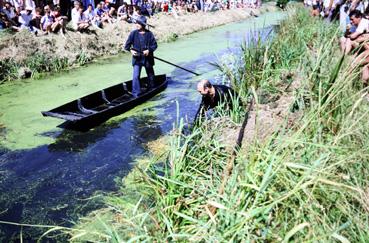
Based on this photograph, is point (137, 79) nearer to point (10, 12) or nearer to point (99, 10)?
point (10, 12)

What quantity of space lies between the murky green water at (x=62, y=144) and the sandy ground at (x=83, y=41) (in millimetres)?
1333

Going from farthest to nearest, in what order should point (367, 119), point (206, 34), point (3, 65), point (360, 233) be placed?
1. point (206, 34)
2. point (3, 65)
3. point (367, 119)
4. point (360, 233)

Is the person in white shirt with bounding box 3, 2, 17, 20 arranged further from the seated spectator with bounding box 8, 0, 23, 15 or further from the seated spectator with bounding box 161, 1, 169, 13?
the seated spectator with bounding box 161, 1, 169, 13

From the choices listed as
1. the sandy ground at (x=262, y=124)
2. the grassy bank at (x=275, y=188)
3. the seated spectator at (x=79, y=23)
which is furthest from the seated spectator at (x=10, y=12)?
the sandy ground at (x=262, y=124)

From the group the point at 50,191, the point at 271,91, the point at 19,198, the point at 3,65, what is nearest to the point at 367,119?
the point at 271,91

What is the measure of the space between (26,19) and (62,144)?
25.7 ft

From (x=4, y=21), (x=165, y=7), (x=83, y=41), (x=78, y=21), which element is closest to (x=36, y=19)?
(x=4, y=21)

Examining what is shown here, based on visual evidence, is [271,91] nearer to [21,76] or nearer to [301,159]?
[301,159]

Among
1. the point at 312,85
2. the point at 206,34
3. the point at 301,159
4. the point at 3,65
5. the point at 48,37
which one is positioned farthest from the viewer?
the point at 206,34

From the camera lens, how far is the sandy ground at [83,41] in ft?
37.2

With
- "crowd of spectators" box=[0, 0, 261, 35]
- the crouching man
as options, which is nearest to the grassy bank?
the crouching man

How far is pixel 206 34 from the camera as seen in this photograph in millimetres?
21703

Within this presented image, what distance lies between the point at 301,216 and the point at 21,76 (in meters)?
10.4

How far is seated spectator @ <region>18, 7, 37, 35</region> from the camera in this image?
1226 centimetres
